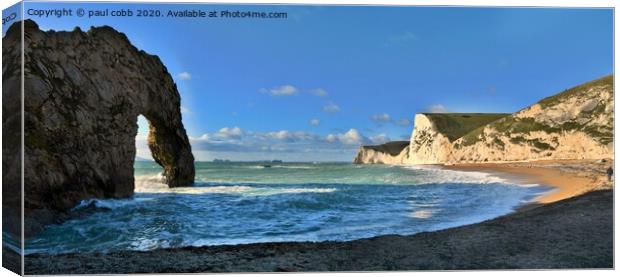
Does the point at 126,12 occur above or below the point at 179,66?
above

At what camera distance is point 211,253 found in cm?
963

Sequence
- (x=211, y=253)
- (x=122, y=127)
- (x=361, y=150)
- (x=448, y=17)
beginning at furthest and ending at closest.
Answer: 1. (x=122, y=127)
2. (x=361, y=150)
3. (x=448, y=17)
4. (x=211, y=253)

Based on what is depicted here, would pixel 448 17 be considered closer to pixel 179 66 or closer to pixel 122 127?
pixel 179 66

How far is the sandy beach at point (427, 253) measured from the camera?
9352mm

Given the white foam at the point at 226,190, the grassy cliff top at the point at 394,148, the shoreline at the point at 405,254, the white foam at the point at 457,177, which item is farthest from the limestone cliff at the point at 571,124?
the white foam at the point at 226,190

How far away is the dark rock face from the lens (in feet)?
32.0

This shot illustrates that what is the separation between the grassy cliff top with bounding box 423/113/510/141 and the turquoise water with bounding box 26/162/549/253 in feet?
5.90

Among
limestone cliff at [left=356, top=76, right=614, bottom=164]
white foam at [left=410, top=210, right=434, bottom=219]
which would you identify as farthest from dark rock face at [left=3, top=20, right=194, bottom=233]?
limestone cliff at [left=356, top=76, right=614, bottom=164]

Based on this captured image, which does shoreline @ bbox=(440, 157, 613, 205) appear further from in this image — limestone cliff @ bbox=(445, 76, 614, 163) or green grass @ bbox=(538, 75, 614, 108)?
green grass @ bbox=(538, 75, 614, 108)

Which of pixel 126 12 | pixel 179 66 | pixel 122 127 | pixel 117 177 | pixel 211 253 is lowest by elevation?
pixel 211 253

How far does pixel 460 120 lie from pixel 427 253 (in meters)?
6.54

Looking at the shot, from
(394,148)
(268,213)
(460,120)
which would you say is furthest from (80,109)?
(460,120)

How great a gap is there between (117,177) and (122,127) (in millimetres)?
1429

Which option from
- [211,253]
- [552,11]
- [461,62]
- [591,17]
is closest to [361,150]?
[461,62]
